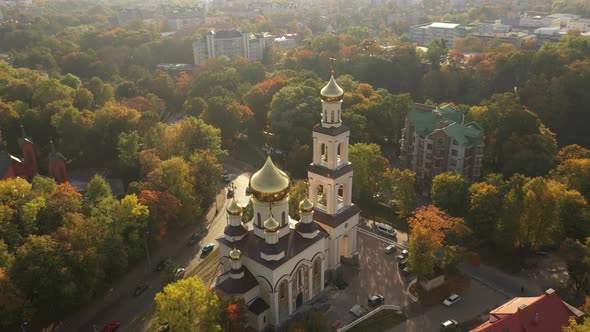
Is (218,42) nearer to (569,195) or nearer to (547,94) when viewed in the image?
(547,94)

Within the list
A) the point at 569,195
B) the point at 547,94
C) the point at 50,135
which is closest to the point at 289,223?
the point at 569,195

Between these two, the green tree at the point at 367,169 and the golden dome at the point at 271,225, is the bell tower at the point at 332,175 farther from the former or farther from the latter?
the green tree at the point at 367,169

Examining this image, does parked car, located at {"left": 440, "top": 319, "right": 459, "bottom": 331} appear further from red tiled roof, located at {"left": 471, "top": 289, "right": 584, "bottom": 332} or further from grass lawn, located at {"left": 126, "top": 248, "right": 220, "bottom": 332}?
grass lawn, located at {"left": 126, "top": 248, "right": 220, "bottom": 332}

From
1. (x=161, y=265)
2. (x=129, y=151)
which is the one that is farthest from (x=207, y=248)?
(x=129, y=151)

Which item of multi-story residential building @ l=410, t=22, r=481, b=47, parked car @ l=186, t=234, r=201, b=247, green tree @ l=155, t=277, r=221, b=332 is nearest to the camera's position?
green tree @ l=155, t=277, r=221, b=332

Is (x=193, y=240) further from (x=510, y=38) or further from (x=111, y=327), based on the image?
(x=510, y=38)

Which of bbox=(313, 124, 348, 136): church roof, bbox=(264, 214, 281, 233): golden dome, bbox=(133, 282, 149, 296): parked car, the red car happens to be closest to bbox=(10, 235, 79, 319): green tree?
the red car

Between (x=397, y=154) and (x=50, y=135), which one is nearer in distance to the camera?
(x=50, y=135)
